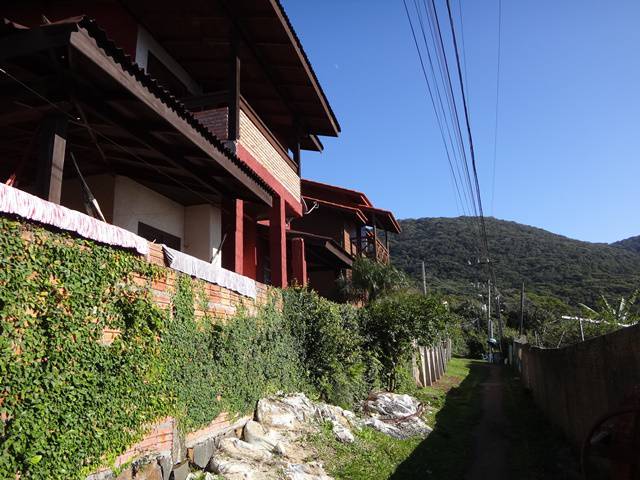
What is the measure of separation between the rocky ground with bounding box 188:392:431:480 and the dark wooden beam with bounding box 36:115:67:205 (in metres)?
3.27

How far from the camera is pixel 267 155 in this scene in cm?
1091

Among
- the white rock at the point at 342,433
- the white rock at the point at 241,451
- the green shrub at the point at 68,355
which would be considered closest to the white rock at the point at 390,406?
the white rock at the point at 342,433

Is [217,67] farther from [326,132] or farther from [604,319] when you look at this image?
[604,319]

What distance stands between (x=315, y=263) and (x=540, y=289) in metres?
58.2

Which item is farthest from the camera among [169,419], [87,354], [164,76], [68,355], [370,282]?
[370,282]

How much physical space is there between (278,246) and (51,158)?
6289 mm

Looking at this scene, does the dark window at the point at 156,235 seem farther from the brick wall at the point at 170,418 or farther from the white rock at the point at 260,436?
the white rock at the point at 260,436

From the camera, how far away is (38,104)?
217 inches

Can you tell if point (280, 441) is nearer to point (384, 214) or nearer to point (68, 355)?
point (68, 355)

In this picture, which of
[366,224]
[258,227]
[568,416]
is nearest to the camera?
[568,416]

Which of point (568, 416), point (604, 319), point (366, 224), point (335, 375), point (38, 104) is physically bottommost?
point (568, 416)

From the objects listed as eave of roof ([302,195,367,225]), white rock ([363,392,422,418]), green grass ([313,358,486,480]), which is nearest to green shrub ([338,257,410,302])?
eave of roof ([302,195,367,225])

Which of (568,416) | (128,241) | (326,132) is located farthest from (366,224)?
(128,241)

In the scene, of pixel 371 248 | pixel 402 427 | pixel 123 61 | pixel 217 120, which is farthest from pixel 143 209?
pixel 371 248
